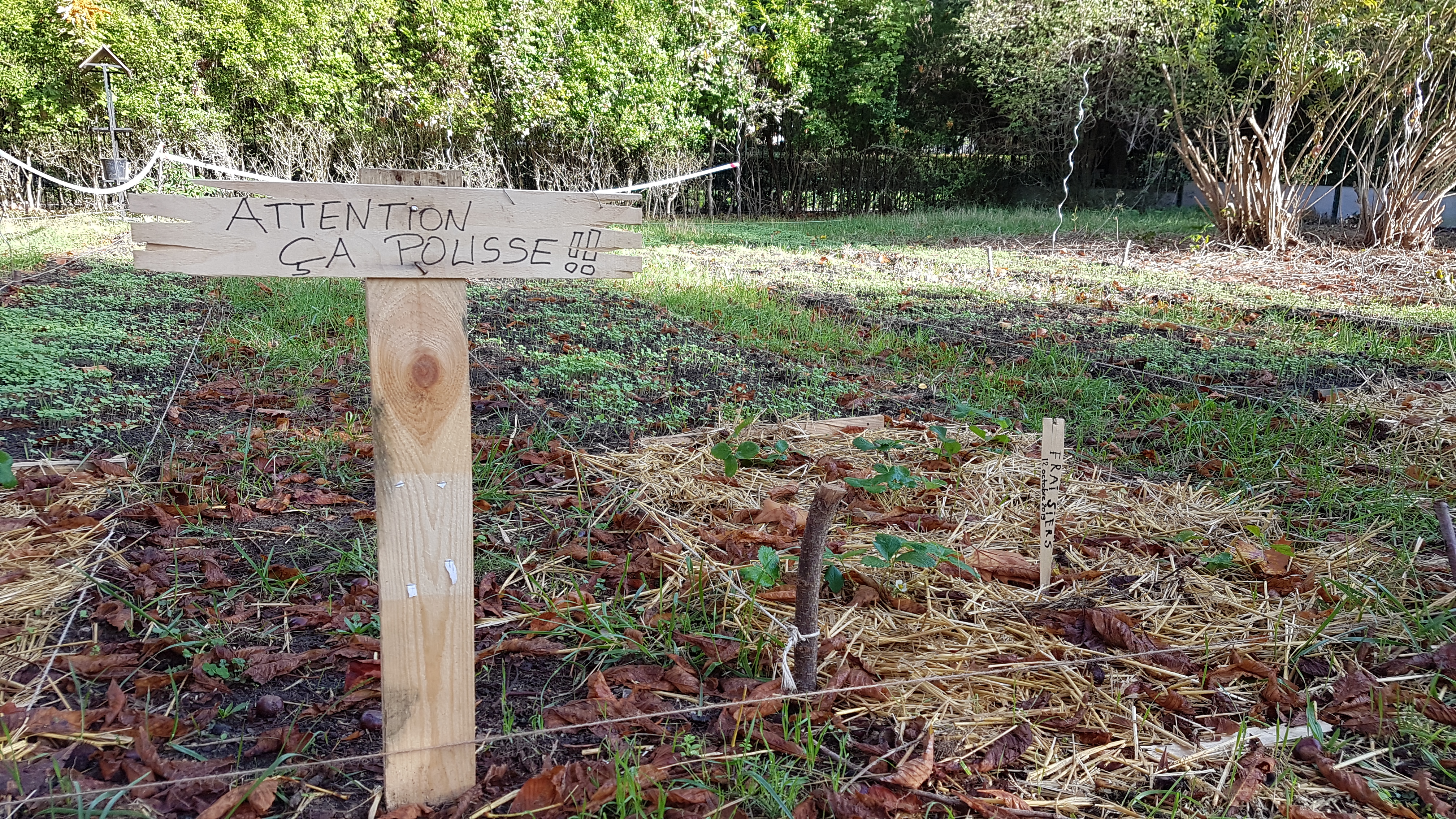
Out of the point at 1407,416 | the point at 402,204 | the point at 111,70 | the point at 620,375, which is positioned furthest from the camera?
the point at 111,70

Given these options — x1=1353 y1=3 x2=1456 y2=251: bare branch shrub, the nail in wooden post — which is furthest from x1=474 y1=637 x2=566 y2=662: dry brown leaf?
x1=1353 y1=3 x2=1456 y2=251: bare branch shrub

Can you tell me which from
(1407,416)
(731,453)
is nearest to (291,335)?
(731,453)

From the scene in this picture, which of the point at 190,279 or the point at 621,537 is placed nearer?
the point at 621,537

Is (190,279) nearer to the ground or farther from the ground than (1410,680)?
farther from the ground

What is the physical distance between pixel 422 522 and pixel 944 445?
67.8 inches

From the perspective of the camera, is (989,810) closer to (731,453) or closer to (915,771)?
(915,771)

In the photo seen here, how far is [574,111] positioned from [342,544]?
14.1m

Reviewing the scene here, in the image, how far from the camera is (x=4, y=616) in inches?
72.8

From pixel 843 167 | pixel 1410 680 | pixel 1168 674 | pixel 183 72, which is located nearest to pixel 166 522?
pixel 1168 674

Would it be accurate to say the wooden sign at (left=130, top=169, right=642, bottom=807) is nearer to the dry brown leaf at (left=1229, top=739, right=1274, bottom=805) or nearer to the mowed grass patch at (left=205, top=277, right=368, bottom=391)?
the dry brown leaf at (left=1229, top=739, right=1274, bottom=805)

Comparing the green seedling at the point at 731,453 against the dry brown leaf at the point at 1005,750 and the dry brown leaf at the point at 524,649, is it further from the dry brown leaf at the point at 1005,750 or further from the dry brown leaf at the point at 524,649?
the dry brown leaf at the point at 1005,750

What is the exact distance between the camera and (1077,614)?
207 centimetres

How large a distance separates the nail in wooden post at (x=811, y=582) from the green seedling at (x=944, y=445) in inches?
40.6

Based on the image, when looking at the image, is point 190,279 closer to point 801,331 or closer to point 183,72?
point 801,331
